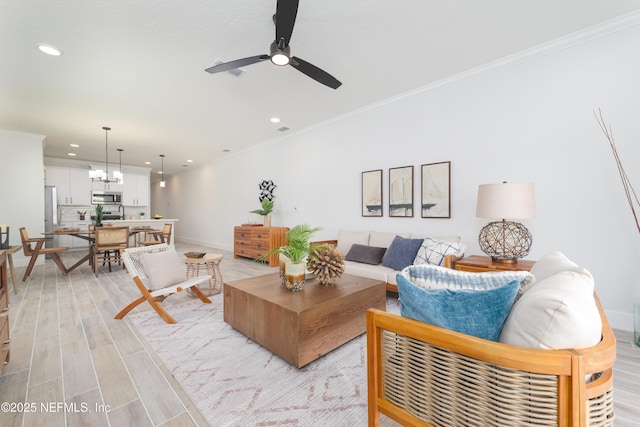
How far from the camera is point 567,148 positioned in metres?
2.59

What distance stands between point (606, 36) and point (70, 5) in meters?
4.66

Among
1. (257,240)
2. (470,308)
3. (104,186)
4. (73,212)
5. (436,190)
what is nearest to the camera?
(470,308)

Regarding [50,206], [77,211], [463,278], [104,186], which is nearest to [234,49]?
[463,278]

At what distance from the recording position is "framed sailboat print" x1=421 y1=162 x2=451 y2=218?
336cm

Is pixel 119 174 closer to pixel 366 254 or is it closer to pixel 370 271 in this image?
pixel 366 254

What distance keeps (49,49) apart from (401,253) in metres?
4.36

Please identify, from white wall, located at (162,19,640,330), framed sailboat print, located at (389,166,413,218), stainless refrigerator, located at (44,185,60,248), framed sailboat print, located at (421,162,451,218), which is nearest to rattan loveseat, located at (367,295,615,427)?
white wall, located at (162,19,640,330)

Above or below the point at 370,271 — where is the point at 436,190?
above

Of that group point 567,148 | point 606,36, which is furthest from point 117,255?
point 606,36

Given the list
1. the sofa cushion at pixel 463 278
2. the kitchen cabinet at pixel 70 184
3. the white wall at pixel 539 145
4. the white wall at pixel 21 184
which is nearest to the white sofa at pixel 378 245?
the white wall at pixel 539 145

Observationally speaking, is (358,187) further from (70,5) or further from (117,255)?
(117,255)

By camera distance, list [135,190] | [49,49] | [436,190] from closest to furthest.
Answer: [49,49]
[436,190]
[135,190]

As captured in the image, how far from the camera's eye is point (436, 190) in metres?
3.46

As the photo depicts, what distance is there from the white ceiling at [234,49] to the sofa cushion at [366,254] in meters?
2.23
